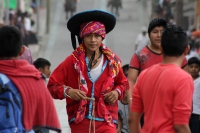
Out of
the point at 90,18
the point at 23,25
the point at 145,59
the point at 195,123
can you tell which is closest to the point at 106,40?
the point at 23,25

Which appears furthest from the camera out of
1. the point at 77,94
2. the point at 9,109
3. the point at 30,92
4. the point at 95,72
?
the point at 95,72

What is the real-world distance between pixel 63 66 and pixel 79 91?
37cm

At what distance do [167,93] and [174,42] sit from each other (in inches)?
→ 14.9

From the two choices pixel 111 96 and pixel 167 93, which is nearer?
pixel 167 93

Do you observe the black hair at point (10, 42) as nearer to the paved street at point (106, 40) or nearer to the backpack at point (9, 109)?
the backpack at point (9, 109)

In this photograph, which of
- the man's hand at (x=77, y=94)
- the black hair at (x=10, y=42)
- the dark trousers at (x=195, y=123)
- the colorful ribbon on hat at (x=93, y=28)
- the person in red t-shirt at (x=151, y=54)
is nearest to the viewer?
the black hair at (x=10, y=42)

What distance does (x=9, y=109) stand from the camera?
16.0 feet

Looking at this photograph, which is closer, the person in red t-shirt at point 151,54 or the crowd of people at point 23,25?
the person in red t-shirt at point 151,54

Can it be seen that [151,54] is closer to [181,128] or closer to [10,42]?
[181,128]

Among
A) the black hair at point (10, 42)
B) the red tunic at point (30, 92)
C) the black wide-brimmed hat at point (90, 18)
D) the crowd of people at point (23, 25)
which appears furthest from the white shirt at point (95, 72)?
the crowd of people at point (23, 25)

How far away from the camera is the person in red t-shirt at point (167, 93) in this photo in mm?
4930

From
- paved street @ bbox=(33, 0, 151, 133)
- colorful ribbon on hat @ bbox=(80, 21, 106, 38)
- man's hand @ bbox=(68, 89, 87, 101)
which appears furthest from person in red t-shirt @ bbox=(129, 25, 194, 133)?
paved street @ bbox=(33, 0, 151, 133)

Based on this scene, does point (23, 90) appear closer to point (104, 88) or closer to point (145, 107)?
point (145, 107)

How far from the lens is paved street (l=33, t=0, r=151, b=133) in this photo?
27109 millimetres
